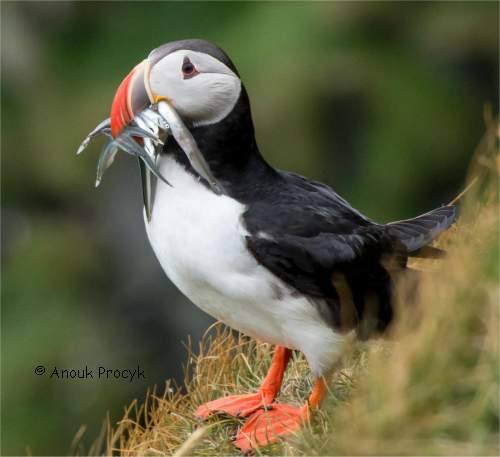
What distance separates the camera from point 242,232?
3225mm

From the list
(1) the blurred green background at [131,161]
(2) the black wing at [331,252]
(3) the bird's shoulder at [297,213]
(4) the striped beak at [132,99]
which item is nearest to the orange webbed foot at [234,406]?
(2) the black wing at [331,252]

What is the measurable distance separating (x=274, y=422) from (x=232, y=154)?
2.80ft

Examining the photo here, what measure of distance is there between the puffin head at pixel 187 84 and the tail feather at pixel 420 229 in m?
0.69

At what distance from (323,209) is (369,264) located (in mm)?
228

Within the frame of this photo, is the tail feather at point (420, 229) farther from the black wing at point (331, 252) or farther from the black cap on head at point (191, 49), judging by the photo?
the black cap on head at point (191, 49)

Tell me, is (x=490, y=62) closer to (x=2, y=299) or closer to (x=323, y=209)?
(x=2, y=299)

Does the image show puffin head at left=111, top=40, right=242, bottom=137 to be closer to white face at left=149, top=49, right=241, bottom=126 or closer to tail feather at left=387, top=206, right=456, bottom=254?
white face at left=149, top=49, right=241, bottom=126

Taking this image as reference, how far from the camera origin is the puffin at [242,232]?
323cm

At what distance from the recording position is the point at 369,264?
3.37 meters

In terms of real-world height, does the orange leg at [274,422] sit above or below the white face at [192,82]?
below

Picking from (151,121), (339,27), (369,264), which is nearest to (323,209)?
(369,264)

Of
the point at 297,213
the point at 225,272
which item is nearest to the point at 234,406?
the point at 225,272

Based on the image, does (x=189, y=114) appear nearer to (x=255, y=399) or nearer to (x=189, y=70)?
(x=189, y=70)

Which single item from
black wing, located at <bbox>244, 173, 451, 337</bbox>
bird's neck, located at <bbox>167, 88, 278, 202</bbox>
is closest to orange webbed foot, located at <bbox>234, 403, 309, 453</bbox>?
black wing, located at <bbox>244, 173, 451, 337</bbox>
